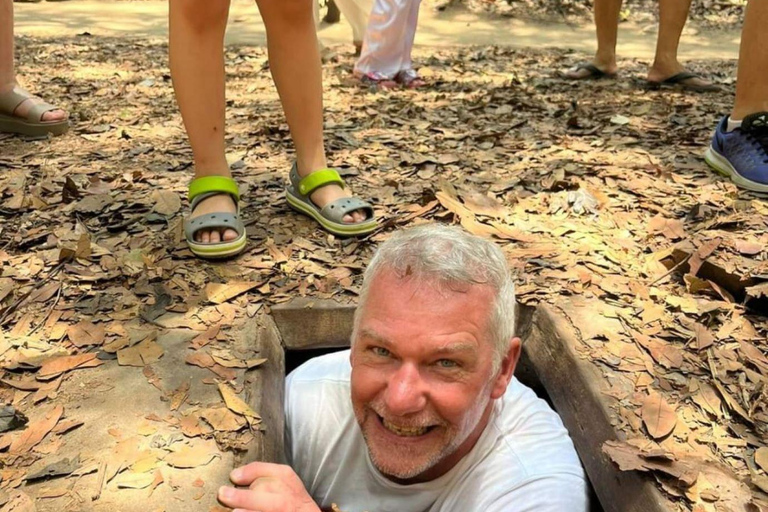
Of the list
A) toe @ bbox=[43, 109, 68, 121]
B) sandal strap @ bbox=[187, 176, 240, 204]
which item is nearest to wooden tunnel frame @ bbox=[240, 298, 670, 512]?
sandal strap @ bbox=[187, 176, 240, 204]

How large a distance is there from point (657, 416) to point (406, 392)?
2.42 ft

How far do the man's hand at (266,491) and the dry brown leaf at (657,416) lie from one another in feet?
3.08

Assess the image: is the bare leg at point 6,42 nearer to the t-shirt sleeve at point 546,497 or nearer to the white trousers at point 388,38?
the white trousers at point 388,38

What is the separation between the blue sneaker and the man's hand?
2654 millimetres

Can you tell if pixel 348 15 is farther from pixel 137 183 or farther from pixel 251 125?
pixel 137 183

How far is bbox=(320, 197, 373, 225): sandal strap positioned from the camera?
289 cm

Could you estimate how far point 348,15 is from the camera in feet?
21.5

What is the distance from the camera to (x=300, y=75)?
2.77 metres

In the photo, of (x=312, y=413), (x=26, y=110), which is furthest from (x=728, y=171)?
(x=26, y=110)

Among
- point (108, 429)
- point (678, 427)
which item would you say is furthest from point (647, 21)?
point (108, 429)

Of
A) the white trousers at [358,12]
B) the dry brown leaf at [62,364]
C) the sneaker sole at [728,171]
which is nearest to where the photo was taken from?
the dry brown leaf at [62,364]

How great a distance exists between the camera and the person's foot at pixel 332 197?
9.53 ft

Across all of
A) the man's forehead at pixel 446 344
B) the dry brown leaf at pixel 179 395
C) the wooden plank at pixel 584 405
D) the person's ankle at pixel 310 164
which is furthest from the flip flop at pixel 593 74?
the dry brown leaf at pixel 179 395

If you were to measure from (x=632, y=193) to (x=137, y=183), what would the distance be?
7.97ft
